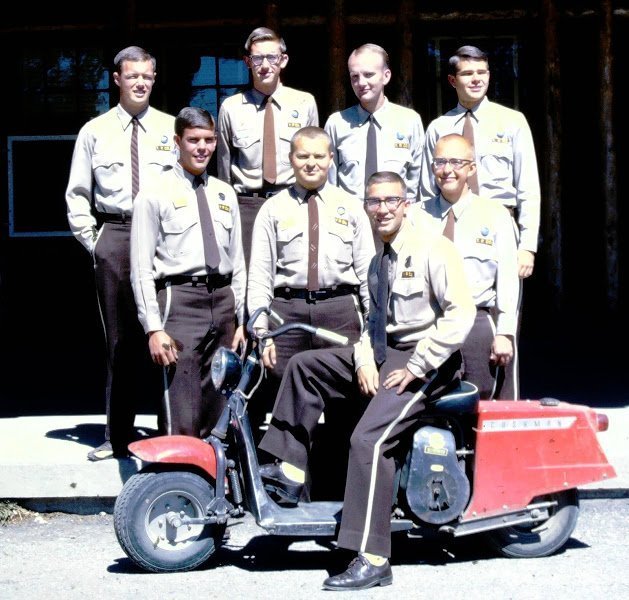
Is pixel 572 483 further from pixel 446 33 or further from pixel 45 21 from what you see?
pixel 45 21

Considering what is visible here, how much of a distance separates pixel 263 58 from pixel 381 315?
1.67m

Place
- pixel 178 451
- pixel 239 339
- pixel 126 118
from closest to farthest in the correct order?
pixel 178 451
pixel 239 339
pixel 126 118

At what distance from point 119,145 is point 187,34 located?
181 inches

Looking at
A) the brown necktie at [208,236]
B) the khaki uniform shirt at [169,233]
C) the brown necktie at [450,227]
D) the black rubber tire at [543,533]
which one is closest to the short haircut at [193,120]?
the khaki uniform shirt at [169,233]

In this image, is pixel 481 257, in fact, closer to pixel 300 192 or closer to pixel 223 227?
pixel 300 192

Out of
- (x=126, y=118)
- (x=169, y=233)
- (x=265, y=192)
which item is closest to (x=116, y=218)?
(x=126, y=118)

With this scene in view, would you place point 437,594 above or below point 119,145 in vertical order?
below

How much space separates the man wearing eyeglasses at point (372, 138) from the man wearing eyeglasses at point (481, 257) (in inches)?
25.4

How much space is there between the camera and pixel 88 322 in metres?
10.8

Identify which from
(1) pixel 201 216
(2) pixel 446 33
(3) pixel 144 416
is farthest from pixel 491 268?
(2) pixel 446 33

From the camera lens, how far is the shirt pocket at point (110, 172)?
6250 mm

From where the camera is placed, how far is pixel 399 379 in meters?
5.18

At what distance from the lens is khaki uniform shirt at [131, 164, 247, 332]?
577 cm

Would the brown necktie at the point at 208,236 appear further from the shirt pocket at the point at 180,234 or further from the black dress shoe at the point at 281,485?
the black dress shoe at the point at 281,485
